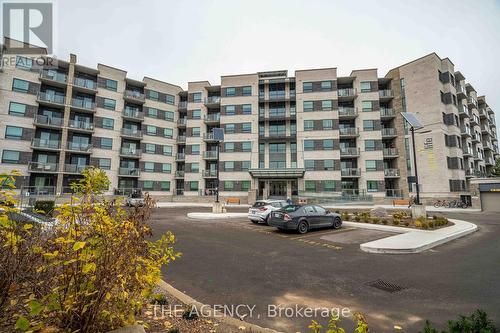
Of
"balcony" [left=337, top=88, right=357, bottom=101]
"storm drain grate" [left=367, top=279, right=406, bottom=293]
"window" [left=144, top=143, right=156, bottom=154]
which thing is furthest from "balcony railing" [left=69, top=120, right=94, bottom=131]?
"storm drain grate" [left=367, top=279, right=406, bottom=293]

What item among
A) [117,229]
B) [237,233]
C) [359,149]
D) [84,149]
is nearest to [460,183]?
[359,149]

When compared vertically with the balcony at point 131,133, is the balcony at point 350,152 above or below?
below

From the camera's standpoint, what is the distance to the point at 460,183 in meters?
35.8

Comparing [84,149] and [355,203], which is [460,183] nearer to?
[355,203]

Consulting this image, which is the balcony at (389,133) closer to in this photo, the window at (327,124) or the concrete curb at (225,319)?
the window at (327,124)

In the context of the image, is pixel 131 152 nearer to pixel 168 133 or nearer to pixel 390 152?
pixel 168 133

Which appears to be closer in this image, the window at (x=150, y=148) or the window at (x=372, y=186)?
the window at (x=372, y=186)

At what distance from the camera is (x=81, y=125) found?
36.3 m

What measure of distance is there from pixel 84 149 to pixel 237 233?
34626mm

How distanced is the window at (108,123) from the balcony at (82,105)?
2.22 meters

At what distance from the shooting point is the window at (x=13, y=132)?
102ft

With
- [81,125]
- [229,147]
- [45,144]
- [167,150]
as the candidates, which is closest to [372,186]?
[229,147]

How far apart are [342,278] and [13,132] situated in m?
43.3

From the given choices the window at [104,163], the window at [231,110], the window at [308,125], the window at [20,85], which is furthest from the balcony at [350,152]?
the window at [20,85]
